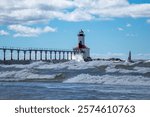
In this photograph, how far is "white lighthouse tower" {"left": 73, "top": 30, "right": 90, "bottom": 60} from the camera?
8531 cm

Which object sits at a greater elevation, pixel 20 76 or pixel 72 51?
pixel 20 76

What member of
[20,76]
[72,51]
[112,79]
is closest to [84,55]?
[72,51]

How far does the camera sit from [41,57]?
277 feet

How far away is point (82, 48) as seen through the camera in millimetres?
85312

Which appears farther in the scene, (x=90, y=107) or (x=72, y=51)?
(x=72, y=51)

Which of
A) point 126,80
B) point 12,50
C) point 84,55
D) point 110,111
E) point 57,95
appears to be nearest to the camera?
point 110,111

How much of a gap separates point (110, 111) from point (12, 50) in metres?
69.2

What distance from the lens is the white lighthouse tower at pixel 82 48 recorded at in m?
85.3

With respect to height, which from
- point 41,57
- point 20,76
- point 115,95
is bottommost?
point 41,57

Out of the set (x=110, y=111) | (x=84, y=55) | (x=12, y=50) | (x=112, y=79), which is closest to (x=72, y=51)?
(x=84, y=55)

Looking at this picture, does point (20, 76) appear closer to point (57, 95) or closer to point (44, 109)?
point (57, 95)

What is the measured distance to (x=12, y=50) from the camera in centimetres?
7981

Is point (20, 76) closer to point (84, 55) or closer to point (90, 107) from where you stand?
point (90, 107)

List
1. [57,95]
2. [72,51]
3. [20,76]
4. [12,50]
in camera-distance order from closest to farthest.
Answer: [57,95]
[20,76]
[12,50]
[72,51]
